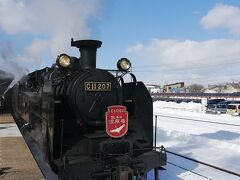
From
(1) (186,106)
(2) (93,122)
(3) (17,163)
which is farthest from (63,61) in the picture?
(1) (186,106)

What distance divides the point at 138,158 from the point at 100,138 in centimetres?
78

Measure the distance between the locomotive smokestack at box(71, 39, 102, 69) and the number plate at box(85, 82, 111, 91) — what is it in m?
0.50

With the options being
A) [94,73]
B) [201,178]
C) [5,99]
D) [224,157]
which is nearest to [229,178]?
[201,178]

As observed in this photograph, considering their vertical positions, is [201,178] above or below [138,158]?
below

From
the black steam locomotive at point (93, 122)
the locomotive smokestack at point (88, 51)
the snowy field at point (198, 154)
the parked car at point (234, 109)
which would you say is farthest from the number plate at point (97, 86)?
the parked car at point (234, 109)

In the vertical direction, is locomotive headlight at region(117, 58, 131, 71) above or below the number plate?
above

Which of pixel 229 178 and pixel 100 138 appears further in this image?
pixel 229 178

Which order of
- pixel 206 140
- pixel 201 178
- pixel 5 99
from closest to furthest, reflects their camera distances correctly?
pixel 201 178, pixel 206 140, pixel 5 99

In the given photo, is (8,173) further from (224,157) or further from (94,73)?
(224,157)

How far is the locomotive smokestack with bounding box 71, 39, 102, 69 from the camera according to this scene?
698 centimetres

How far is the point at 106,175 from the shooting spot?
227 inches

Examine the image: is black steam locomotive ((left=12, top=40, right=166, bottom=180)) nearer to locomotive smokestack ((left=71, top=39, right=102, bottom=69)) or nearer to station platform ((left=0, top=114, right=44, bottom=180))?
locomotive smokestack ((left=71, top=39, right=102, bottom=69))

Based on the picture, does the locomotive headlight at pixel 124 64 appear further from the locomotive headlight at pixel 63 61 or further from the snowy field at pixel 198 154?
the snowy field at pixel 198 154

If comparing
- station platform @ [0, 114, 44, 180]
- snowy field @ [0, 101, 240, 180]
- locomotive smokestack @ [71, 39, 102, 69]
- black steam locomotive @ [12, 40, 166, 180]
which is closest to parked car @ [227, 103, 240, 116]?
snowy field @ [0, 101, 240, 180]
